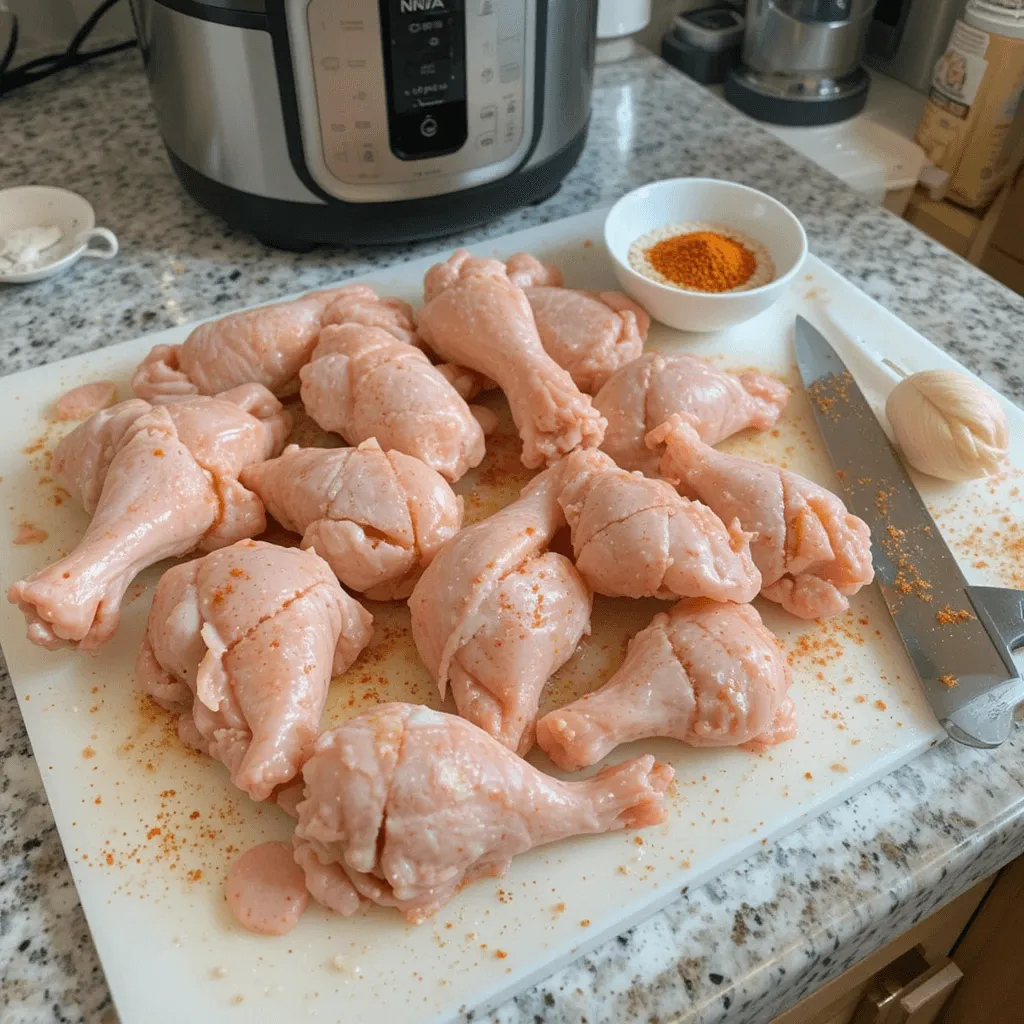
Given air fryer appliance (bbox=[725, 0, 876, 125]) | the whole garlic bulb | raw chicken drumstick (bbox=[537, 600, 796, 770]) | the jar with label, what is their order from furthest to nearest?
air fryer appliance (bbox=[725, 0, 876, 125]), the jar with label, the whole garlic bulb, raw chicken drumstick (bbox=[537, 600, 796, 770])

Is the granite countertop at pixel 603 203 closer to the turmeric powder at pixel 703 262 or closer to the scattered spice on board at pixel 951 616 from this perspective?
the scattered spice on board at pixel 951 616

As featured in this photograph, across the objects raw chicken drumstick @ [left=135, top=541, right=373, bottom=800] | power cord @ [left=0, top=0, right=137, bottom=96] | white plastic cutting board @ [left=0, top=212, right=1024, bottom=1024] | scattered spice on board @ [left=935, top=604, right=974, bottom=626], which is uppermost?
power cord @ [left=0, top=0, right=137, bottom=96]

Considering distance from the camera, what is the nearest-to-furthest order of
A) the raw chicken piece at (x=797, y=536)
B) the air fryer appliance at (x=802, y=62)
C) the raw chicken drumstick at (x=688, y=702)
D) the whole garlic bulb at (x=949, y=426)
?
1. the raw chicken drumstick at (x=688, y=702)
2. the raw chicken piece at (x=797, y=536)
3. the whole garlic bulb at (x=949, y=426)
4. the air fryer appliance at (x=802, y=62)

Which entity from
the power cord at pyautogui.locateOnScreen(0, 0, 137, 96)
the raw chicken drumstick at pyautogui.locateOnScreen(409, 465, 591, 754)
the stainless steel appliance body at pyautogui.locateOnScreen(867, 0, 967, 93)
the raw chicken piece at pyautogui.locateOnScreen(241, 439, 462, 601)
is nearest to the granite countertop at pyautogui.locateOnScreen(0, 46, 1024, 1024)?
the power cord at pyautogui.locateOnScreen(0, 0, 137, 96)

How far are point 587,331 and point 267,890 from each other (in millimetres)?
756

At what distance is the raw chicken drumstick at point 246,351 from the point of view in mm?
1176

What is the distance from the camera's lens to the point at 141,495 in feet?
3.20

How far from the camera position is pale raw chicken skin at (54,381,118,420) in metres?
1.18

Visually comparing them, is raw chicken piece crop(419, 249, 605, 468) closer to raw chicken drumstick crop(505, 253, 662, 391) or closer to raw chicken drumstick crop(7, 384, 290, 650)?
raw chicken drumstick crop(505, 253, 662, 391)

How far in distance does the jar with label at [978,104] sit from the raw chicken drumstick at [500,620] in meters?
1.31

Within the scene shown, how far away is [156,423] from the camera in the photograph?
1033mm

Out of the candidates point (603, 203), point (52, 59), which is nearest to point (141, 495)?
point (603, 203)

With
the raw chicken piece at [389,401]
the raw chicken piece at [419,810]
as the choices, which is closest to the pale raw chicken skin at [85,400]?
the raw chicken piece at [389,401]

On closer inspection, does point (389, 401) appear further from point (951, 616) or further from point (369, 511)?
point (951, 616)
